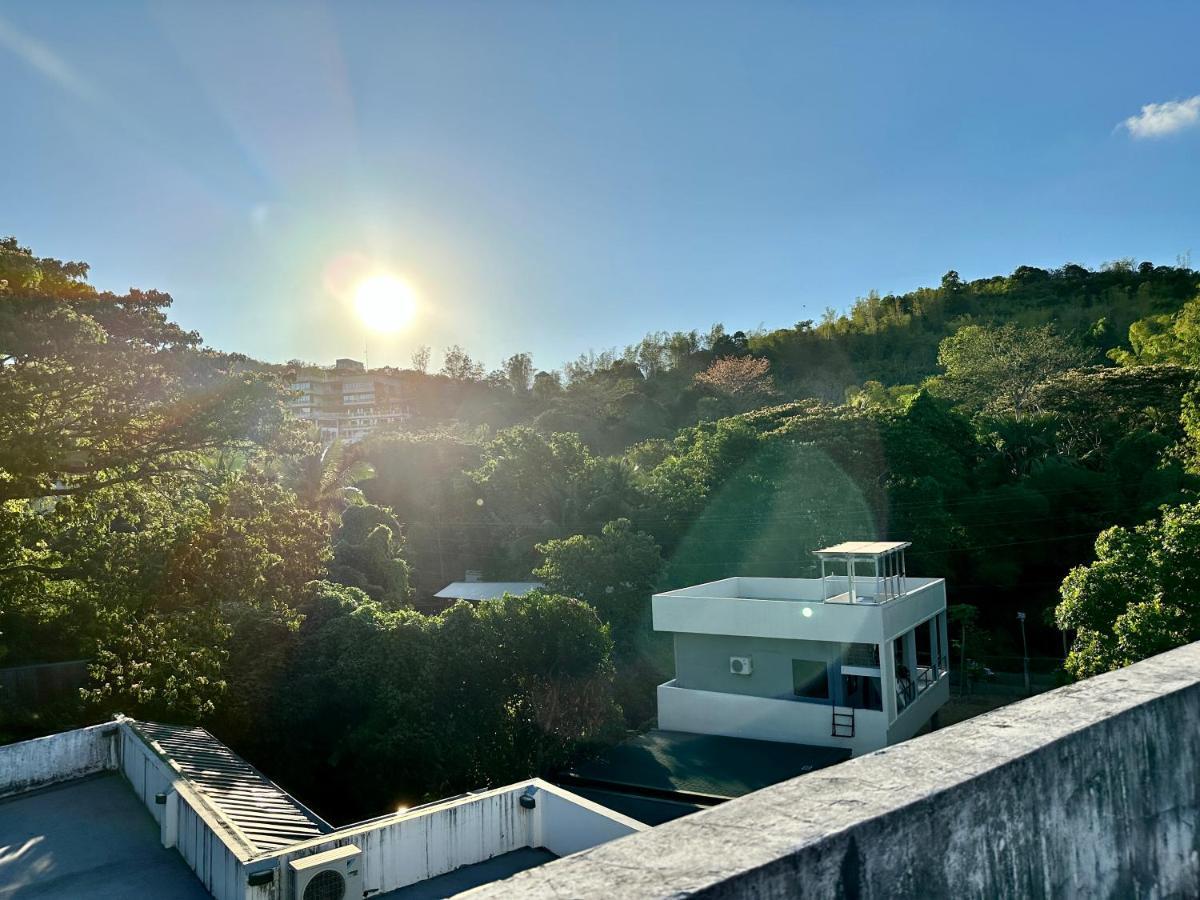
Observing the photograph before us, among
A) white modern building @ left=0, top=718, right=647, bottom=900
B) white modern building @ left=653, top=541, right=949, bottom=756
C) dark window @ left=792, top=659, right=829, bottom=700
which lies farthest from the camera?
dark window @ left=792, top=659, right=829, bottom=700

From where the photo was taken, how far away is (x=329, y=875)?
18.0 ft

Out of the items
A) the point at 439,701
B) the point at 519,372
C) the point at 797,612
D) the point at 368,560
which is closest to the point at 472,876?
the point at 439,701

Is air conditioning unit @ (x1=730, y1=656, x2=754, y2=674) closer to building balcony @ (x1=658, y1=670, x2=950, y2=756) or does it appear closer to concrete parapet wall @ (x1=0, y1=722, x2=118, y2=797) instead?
building balcony @ (x1=658, y1=670, x2=950, y2=756)

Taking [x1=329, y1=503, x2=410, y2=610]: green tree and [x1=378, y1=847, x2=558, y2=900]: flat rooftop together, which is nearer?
[x1=378, y1=847, x2=558, y2=900]: flat rooftop

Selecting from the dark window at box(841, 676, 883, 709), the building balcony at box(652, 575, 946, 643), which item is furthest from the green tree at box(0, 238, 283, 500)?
the dark window at box(841, 676, 883, 709)

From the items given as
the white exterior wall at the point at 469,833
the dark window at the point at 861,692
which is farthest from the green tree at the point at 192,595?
the dark window at the point at 861,692

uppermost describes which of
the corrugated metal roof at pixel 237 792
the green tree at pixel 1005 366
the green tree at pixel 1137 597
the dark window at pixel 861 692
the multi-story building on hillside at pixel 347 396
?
the multi-story building on hillside at pixel 347 396

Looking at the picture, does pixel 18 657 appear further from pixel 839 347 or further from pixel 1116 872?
pixel 839 347

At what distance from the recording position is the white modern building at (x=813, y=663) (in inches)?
492

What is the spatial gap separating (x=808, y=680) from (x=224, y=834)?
9.95 m

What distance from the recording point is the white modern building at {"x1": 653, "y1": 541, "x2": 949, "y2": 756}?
492 inches

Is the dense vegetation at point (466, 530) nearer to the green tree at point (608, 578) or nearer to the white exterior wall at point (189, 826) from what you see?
the green tree at point (608, 578)

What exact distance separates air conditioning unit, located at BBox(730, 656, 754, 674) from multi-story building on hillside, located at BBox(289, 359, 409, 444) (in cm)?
5022

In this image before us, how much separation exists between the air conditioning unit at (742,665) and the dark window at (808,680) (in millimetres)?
749
